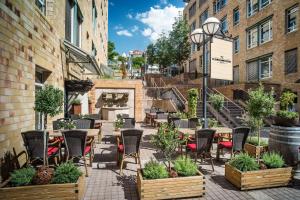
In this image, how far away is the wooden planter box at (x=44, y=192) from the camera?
161 inches

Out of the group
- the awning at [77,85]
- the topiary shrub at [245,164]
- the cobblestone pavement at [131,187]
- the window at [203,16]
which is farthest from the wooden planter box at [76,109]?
the window at [203,16]

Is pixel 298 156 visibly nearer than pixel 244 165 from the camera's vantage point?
No

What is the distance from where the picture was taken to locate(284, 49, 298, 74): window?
52.9 ft

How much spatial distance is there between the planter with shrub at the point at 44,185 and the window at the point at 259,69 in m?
18.6

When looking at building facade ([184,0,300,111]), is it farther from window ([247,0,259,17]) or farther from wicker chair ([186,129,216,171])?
wicker chair ([186,129,216,171])

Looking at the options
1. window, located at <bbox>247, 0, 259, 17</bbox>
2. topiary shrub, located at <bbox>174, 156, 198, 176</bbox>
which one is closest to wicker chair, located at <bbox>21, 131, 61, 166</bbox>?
topiary shrub, located at <bbox>174, 156, 198, 176</bbox>

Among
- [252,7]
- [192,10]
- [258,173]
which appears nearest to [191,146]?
[258,173]

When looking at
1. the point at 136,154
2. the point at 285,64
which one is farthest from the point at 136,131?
the point at 285,64

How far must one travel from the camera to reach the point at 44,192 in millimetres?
4195

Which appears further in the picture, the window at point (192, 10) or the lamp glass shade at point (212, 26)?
the window at point (192, 10)

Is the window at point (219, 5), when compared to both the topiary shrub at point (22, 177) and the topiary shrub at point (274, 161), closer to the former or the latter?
the topiary shrub at point (274, 161)

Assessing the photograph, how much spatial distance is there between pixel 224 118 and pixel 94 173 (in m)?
11.2

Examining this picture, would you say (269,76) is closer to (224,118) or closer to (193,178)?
(224,118)

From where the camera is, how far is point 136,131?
6.03 meters
